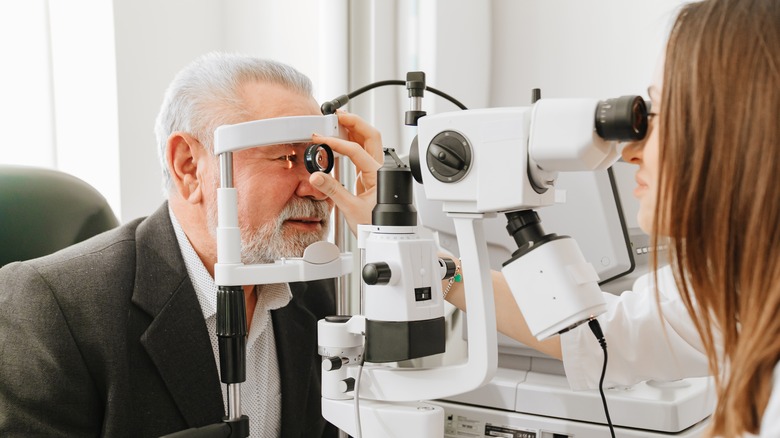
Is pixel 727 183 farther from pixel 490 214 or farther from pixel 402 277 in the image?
pixel 402 277

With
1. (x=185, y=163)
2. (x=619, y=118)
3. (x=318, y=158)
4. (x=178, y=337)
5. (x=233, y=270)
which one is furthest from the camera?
(x=185, y=163)

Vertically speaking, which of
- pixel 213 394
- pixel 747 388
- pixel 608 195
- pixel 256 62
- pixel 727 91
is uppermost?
pixel 256 62

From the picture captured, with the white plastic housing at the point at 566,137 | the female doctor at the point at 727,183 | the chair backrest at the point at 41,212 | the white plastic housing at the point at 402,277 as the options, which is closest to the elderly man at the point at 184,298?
the chair backrest at the point at 41,212

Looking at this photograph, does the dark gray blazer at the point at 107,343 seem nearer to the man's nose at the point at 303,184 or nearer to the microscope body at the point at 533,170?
the man's nose at the point at 303,184

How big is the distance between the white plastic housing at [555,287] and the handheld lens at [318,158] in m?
0.37

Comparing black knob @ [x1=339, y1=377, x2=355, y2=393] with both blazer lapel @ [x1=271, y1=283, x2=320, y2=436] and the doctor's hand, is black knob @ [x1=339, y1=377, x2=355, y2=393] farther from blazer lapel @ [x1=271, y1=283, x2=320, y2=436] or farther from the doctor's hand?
blazer lapel @ [x1=271, y1=283, x2=320, y2=436]

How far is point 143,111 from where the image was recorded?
1.83 m

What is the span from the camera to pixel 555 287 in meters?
0.69

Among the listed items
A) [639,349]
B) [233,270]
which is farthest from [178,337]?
[639,349]

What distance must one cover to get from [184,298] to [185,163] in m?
0.25

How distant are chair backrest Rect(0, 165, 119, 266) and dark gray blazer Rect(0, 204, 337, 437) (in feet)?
0.43

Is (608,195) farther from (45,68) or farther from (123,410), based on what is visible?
(45,68)

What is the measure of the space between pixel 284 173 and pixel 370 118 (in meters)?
0.85

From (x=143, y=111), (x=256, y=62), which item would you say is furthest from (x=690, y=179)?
(x=143, y=111)
